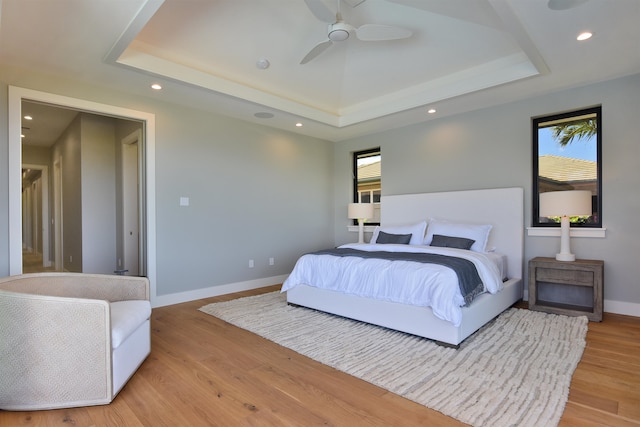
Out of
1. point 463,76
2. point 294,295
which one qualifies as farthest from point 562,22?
point 294,295

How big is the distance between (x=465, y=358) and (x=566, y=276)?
1.88 metres

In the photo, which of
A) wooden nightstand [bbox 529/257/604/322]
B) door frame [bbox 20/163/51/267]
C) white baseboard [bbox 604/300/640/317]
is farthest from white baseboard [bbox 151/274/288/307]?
door frame [bbox 20/163/51/267]

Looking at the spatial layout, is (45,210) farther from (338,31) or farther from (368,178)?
(338,31)

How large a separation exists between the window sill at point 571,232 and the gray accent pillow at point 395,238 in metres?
1.45

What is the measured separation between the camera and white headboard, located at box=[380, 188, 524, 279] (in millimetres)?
4102

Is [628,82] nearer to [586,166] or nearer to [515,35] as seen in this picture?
[586,166]

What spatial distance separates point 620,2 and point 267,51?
2.84m

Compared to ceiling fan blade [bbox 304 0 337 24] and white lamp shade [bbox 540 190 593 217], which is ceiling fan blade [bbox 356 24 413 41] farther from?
white lamp shade [bbox 540 190 593 217]

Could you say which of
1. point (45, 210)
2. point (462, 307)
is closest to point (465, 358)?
point (462, 307)

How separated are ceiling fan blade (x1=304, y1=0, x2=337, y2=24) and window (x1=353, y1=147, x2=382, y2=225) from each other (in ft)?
10.8

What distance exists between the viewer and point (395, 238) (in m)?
4.48

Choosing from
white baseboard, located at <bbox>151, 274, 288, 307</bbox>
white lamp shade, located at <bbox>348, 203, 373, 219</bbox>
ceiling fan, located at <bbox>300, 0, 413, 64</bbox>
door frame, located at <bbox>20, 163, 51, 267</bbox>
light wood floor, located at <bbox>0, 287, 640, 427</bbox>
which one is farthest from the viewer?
door frame, located at <bbox>20, 163, 51, 267</bbox>

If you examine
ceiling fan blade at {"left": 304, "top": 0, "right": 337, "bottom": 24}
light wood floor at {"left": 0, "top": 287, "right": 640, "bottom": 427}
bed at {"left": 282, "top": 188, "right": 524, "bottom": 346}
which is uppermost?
ceiling fan blade at {"left": 304, "top": 0, "right": 337, "bottom": 24}

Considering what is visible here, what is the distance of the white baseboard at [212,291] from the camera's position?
4.04 m
